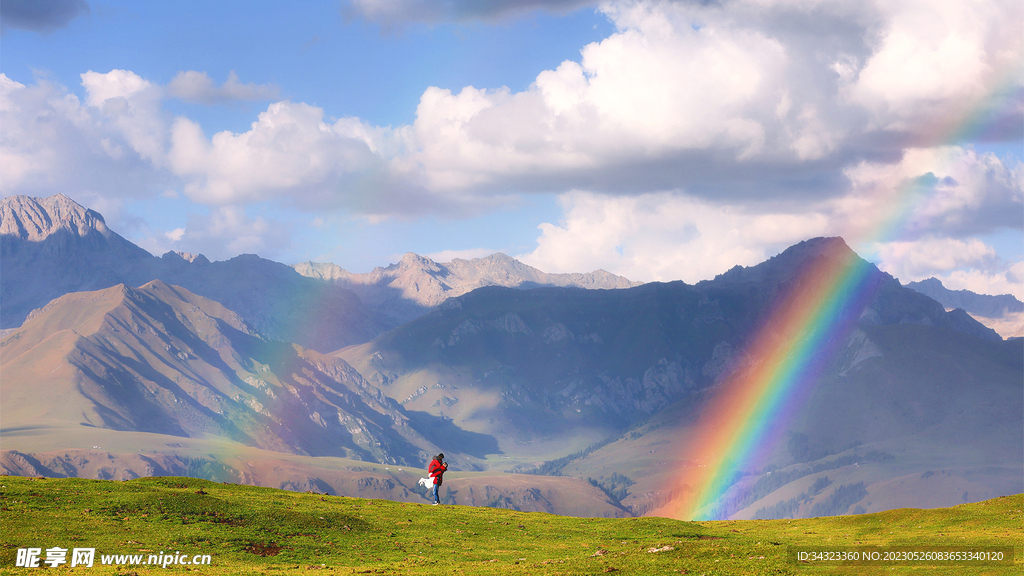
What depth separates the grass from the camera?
2245 inches

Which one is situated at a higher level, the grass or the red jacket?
the red jacket

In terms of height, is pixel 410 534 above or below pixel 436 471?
below

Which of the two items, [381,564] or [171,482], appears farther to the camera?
[171,482]

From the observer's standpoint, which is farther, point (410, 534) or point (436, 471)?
point (436, 471)

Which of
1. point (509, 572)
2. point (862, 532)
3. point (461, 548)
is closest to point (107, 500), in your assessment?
point (461, 548)

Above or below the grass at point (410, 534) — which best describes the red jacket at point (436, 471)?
above

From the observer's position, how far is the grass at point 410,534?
57.0m

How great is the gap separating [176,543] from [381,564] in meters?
16.7

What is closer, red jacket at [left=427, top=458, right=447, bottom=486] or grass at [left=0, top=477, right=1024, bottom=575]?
grass at [left=0, top=477, right=1024, bottom=575]

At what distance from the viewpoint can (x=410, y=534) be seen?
7081 centimetres

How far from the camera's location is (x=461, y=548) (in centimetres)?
6675

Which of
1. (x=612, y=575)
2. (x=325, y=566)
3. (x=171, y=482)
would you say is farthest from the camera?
(x=171, y=482)

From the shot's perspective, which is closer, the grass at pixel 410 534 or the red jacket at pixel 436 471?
the grass at pixel 410 534

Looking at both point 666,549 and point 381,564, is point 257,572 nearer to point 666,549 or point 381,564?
point 381,564
